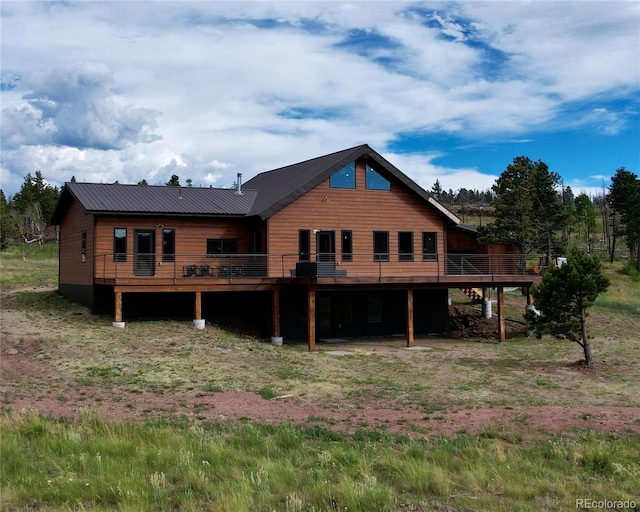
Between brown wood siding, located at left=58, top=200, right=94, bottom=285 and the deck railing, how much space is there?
1214 mm

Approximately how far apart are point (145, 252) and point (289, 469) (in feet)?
54.5

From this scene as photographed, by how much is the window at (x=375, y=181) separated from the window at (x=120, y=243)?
10254 millimetres

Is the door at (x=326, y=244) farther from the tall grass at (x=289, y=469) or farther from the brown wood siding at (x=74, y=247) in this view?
the tall grass at (x=289, y=469)

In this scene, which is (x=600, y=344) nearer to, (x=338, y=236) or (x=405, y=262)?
(x=405, y=262)

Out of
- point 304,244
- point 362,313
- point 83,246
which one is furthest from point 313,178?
point 83,246

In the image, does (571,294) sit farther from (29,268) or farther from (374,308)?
(29,268)

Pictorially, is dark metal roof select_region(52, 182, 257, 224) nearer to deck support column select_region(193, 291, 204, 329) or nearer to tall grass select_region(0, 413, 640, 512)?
deck support column select_region(193, 291, 204, 329)

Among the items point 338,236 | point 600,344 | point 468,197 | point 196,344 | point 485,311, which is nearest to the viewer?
point 196,344

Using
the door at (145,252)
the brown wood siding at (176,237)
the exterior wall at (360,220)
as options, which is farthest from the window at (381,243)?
the door at (145,252)

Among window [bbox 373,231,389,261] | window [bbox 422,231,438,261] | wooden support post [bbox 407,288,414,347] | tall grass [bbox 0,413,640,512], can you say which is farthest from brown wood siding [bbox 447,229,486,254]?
tall grass [bbox 0,413,640,512]

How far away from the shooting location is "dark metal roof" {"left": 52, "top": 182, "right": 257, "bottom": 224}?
22.6 m

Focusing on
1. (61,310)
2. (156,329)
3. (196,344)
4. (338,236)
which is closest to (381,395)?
(196,344)

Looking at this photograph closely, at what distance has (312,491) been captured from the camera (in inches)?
Answer: 295

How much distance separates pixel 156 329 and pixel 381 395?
9.93 meters
